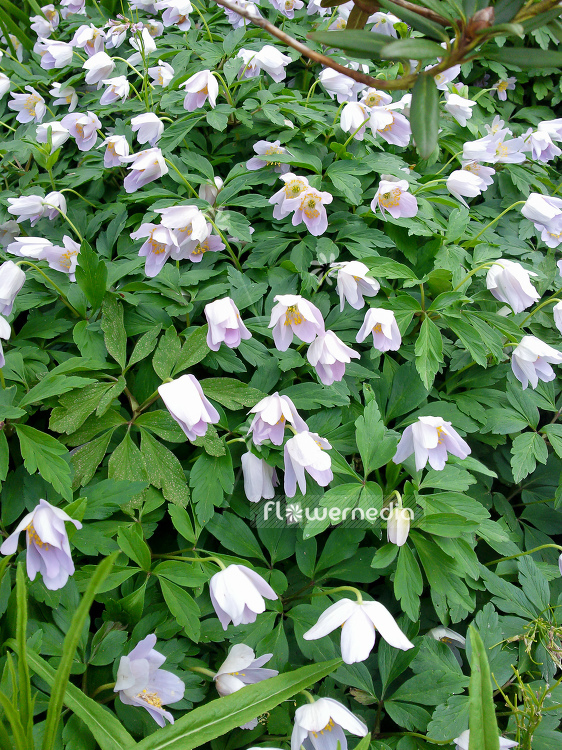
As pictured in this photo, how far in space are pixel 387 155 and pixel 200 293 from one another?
822 millimetres

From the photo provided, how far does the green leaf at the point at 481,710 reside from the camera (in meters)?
0.93

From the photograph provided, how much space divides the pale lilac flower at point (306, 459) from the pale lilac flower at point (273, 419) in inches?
1.5

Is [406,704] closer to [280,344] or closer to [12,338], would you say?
[280,344]

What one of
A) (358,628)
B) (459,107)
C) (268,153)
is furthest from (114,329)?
(459,107)

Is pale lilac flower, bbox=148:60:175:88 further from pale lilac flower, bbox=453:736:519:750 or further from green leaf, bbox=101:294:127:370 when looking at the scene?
pale lilac flower, bbox=453:736:519:750

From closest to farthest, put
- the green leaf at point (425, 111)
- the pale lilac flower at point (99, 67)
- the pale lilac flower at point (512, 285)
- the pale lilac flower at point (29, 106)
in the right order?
the green leaf at point (425, 111) → the pale lilac flower at point (512, 285) → the pale lilac flower at point (99, 67) → the pale lilac flower at point (29, 106)

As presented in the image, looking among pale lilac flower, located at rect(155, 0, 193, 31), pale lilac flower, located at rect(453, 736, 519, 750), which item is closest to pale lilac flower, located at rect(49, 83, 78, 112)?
pale lilac flower, located at rect(155, 0, 193, 31)

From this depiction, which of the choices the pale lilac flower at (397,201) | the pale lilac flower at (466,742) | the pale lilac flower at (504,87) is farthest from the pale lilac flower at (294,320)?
the pale lilac flower at (504,87)

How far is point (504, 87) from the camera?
2607 mm

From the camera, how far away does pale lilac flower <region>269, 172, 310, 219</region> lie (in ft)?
5.16

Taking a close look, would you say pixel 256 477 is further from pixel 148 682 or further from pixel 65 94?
pixel 65 94

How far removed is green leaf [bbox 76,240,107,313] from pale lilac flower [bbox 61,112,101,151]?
2.25 feet

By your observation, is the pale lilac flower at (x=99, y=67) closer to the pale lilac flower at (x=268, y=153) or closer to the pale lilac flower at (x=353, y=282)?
the pale lilac flower at (x=268, y=153)

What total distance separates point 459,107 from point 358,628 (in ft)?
5.94
